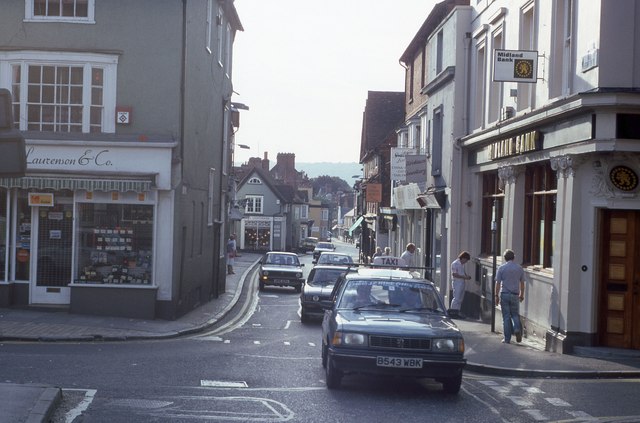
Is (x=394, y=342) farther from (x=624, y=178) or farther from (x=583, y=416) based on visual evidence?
(x=624, y=178)

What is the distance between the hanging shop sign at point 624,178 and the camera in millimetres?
15430

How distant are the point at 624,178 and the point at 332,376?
6.91 meters

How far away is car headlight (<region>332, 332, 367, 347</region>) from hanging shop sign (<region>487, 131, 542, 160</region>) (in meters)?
8.14

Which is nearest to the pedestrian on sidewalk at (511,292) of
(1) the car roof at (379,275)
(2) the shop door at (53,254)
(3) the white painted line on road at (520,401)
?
(1) the car roof at (379,275)

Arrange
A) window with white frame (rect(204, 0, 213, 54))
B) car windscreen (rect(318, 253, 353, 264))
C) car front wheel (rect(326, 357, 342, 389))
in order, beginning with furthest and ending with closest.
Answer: car windscreen (rect(318, 253, 353, 264)), window with white frame (rect(204, 0, 213, 54)), car front wheel (rect(326, 357, 342, 389))

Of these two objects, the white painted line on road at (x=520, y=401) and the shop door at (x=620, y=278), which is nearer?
the white painted line on road at (x=520, y=401)

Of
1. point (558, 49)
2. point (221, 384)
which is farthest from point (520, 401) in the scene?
point (558, 49)

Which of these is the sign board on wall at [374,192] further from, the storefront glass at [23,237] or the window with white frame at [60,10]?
the storefront glass at [23,237]

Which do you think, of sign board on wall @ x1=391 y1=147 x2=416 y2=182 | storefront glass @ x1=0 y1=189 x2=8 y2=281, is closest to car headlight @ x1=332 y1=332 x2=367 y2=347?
storefront glass @ x1=0 y1=189 x2=8 y2=281

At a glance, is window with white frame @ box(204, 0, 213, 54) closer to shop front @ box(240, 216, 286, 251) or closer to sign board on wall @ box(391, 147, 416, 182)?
sign board on wall @ box(391, 147, 416, 182)

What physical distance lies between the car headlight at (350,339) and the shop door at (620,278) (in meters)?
6.29

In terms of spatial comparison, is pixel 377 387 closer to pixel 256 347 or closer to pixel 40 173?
pixel 256 347

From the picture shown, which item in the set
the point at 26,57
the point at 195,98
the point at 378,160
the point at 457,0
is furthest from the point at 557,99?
the point at 378,160

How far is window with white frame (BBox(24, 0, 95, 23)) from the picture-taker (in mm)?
21281
